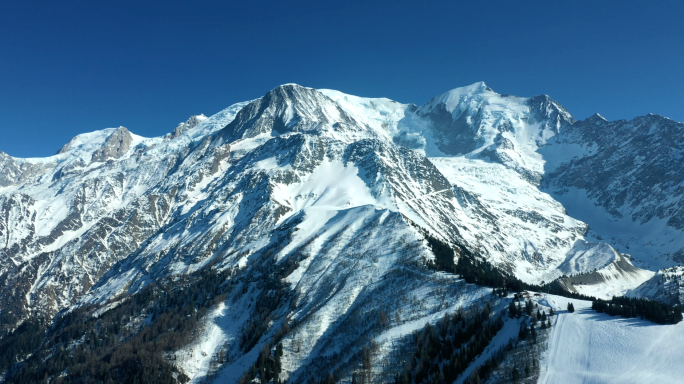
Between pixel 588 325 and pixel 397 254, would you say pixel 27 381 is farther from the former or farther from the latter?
pixel 588 325

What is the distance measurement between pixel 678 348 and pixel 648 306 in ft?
59.7

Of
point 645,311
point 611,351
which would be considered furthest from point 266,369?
point 645,311

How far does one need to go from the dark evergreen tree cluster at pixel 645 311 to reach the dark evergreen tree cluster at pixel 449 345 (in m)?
26.1

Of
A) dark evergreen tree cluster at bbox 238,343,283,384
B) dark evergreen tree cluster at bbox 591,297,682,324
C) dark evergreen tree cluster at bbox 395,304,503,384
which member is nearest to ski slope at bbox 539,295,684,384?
dark evergreen tree cluster at bbox 591,297,682,324

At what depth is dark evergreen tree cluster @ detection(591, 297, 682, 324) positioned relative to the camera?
106 meters

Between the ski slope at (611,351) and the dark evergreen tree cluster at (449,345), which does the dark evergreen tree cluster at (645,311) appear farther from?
the dark evergreen tree cluster at (449,345)

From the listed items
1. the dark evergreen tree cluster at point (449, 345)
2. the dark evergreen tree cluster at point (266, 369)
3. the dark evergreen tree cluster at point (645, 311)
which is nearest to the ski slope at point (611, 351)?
the dark evergreen tree cluster at point (645, 311)

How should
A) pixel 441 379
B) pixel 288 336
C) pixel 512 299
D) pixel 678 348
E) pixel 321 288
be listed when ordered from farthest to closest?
pixel 321 288, pixel 288 336, pixel 512 299, pixel 441 379, pixel 678 348

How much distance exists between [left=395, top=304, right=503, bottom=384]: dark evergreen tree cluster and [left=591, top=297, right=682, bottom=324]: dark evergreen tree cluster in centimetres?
2607

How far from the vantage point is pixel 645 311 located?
111m

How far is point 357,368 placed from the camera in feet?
416

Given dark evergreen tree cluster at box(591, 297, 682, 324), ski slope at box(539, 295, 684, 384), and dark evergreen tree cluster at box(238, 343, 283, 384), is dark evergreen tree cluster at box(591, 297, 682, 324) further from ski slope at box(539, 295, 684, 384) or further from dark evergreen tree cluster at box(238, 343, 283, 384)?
dark evergreen tree cluster at box(238, 343, 283, 384)

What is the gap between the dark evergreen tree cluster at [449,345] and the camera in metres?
111

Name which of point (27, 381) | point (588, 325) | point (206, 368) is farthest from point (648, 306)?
point (27, 381)
